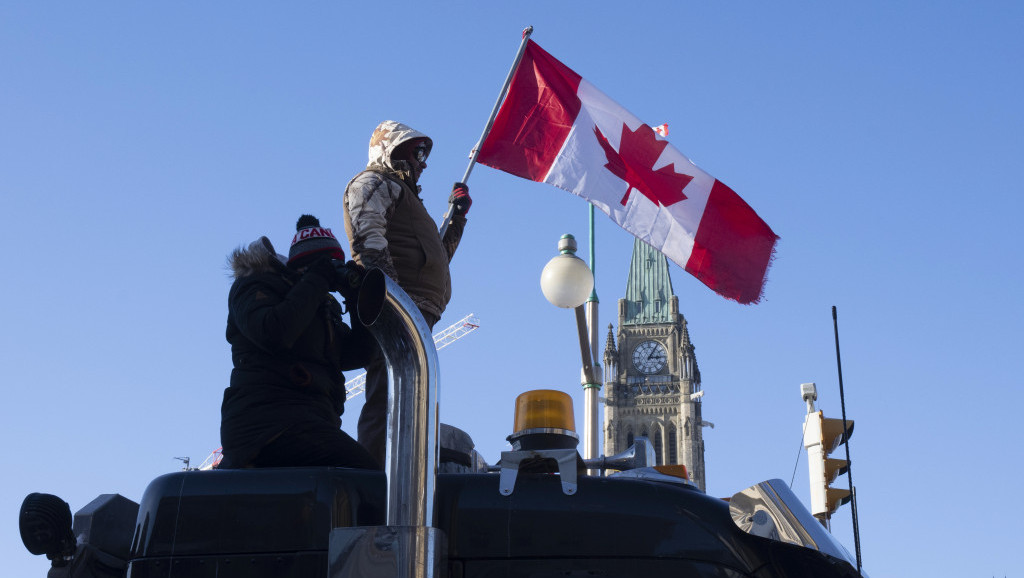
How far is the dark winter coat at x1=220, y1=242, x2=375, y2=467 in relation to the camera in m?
2.61

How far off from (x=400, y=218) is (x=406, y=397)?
93.4 inches

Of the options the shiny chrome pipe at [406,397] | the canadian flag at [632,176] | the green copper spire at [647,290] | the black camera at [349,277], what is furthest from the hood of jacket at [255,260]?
the green copper spire at [647,290]

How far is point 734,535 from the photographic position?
2203mm

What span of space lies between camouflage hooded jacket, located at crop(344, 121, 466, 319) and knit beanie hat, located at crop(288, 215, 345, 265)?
121 cm

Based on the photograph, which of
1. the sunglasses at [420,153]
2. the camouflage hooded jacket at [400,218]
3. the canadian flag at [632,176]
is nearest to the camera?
the camouflage hooded jacket at [400,218]

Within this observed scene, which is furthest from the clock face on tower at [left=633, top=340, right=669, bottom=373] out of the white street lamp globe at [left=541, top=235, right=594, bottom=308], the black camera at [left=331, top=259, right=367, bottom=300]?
the black camera at [left=331, top=259, right=367, bottom=300]

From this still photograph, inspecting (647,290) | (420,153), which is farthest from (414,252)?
(647,290)

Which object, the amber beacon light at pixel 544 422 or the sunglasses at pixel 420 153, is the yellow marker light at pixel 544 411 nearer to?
the amber beacon light at pixel 544 422

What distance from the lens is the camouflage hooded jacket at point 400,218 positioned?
4.14 meters

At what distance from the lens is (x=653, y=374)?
10950cm

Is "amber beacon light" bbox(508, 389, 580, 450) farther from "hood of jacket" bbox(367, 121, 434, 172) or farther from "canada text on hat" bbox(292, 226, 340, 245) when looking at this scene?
"hood of jacket" bbox(367, 121, 434, 172)

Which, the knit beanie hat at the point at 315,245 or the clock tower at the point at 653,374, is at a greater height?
the clock tower at the point at 653,374

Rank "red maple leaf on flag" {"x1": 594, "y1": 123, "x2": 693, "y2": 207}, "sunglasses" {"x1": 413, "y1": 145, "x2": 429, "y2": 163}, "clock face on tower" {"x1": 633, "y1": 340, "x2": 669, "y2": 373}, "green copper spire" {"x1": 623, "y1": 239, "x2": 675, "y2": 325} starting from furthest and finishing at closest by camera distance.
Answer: "green copper spire" {"x1": 623, "y1": 239, "x2": 675, "y2": 325} → "clock face on tower" {"x1": 633, "y1": 340, "x2": 669, "y2": 373} → "red maple leaf on flag" {"x1": 594, "y1": 123, "x2": 693, "y2": 207} → "sunglasses" {"x1": 413, "y1": 145, "x2": 429, "y2": 163}

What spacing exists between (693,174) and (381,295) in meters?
5.73
